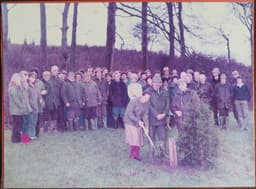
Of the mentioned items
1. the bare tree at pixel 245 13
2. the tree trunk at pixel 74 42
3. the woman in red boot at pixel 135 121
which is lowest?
the woman in red boot at pixel 135 121

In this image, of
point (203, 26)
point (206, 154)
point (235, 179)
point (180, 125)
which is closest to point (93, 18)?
point (203, 26)

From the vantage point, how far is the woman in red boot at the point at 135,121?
11.7 feet

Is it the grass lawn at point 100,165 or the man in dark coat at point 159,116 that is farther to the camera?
the man in dark coat at point 159,116

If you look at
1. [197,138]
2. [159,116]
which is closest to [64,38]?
[159,116]

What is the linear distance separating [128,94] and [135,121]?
0.27 meters

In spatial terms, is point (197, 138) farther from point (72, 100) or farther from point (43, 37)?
point (43, 37)

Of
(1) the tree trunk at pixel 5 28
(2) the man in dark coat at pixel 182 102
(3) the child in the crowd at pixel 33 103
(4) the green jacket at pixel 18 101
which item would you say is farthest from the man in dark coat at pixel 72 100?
(2) the man in dark coat at pixel 182 102

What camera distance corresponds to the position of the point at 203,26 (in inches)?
146

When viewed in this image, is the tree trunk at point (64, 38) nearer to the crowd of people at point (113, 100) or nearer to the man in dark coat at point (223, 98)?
the crowd of people at point (113, 100)

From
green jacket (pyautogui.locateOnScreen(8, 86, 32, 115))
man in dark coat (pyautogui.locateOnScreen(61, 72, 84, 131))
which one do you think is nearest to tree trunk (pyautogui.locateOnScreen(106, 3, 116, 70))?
man in dark coat (pyautogui.locateOnScreen(61, 72, 84, 131))

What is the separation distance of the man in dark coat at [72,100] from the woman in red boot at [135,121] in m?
0.47

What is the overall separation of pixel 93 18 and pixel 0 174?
67.2 inches

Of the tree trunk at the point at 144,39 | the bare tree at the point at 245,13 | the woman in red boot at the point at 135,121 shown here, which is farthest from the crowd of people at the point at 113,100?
the bare tree at the point at 245,13

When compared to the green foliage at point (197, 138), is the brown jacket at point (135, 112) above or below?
above
